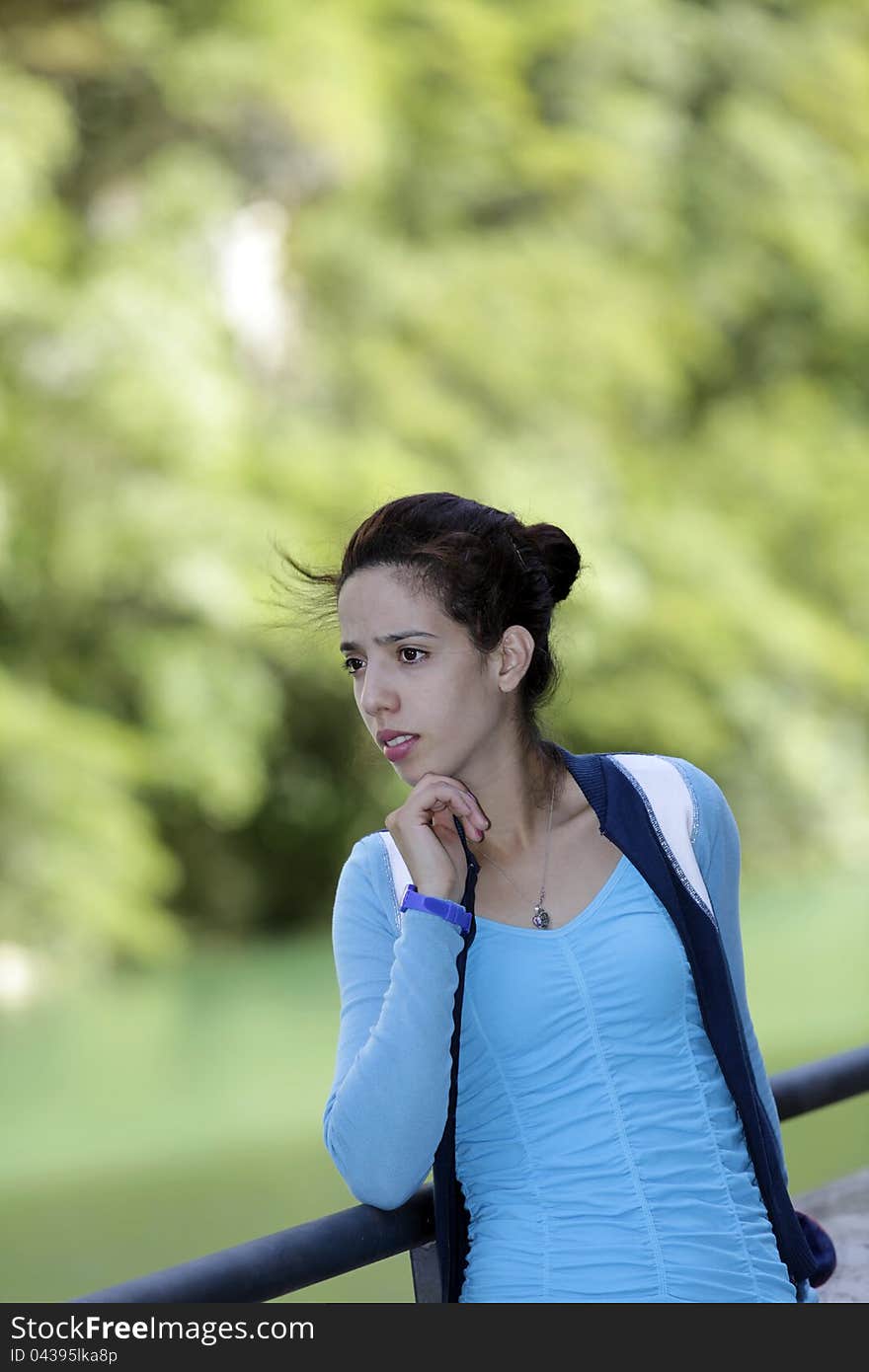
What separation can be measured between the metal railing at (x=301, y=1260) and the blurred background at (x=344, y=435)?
557 centimetres

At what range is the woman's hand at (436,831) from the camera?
1.40 meters

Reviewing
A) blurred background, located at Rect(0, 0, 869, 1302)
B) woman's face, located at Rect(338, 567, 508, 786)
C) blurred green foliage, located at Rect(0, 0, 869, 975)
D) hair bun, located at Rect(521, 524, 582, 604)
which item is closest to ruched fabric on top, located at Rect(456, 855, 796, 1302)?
→ woman's face, located at Rect(338, 567, 508, 786)

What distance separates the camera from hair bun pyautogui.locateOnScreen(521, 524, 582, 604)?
1618 mm

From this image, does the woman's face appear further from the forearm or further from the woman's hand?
the forearm

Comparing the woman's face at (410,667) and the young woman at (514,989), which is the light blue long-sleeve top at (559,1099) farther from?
Answer: the woman's face at (410,667)

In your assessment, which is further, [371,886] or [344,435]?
[344,435]

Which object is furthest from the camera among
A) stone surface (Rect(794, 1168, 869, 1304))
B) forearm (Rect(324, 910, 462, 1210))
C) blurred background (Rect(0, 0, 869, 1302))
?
blurred background (Rect(0, 0, 869, 1302))

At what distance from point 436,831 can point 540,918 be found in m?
0.12

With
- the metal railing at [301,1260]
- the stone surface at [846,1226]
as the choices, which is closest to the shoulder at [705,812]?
the metal railing at [301,1260]

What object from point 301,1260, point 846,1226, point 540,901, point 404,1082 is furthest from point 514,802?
point 846,1226

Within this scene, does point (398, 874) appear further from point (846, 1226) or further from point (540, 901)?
point (846, 1226)

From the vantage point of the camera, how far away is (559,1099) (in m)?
1.41

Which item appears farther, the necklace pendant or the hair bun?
the hair bun

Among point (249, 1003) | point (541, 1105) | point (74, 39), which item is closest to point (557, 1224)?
point (541, 1105)
